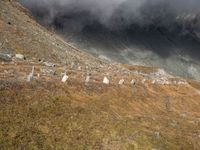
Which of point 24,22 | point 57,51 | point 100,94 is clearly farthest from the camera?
point 24,22

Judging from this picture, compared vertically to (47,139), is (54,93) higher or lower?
higher

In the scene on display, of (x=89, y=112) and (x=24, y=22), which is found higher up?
A: (x=24, y=22)

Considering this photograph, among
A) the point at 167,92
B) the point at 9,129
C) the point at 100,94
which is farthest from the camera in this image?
the point at 167,92

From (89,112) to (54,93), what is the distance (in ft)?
22.6

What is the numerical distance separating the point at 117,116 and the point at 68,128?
16302 mm

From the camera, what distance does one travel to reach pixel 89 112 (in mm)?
63062

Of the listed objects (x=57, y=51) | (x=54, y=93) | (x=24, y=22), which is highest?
(x=24, y=22)

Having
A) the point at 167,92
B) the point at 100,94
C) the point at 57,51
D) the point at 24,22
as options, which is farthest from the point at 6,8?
the point at 100,94

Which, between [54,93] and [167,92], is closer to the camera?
[54,93]

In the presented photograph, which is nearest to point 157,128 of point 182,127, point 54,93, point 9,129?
point 182,127

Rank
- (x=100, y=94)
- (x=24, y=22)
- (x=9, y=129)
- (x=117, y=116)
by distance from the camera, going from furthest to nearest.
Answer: (x=24, y=22) < (x=100, y=94) < (x=117, y=116) < (x=9, y=129)

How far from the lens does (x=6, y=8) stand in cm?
18138

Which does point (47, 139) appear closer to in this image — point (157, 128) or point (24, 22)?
point (157, 128)

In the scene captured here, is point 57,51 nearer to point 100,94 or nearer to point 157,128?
point 100,94
